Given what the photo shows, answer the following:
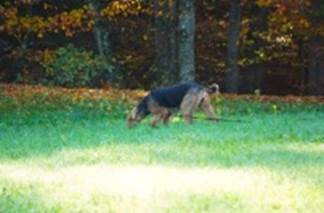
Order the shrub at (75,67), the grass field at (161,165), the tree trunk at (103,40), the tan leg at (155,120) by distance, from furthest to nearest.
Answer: the tree trunk at (103,40) < the shrub at (75,67) < the tan leg at (155,120) < the grass field at (161,165)

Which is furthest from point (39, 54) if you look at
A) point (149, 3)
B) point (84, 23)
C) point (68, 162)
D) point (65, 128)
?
point (68, 162)

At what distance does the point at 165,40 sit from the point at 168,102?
16442 millimetres

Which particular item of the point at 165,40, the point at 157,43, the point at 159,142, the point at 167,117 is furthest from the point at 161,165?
the point at 157,43

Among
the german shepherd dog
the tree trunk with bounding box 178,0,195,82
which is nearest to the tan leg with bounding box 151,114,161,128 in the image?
the german shepherd dog

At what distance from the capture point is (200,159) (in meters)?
14.2

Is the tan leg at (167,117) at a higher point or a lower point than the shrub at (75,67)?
higher

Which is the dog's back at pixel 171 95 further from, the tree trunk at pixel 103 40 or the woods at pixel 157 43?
the tree trunk at pixel 103 40

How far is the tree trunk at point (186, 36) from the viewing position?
3138 centimetres

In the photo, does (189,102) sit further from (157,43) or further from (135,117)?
(157,43)

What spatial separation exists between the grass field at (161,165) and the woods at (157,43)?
13849 mm

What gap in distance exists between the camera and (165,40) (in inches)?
1467

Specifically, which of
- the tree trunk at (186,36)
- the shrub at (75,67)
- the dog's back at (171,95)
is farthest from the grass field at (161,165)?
the shrub at (75,67)

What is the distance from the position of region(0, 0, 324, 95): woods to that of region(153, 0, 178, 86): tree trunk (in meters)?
0.04

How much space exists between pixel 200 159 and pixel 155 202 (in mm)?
4442
